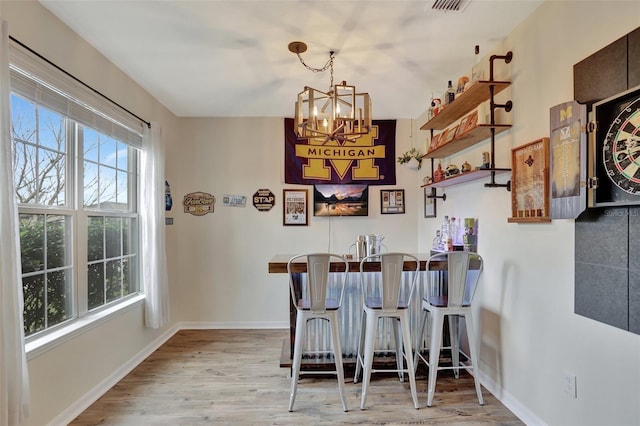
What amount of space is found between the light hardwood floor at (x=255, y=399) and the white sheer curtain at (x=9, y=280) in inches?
27.9

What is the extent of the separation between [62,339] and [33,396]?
325 millimetres

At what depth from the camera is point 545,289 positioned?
6.36 ft

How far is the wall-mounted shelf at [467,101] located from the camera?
224 cm

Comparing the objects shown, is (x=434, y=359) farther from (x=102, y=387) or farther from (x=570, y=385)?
(x=102, y=387)

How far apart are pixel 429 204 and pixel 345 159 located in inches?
45.3

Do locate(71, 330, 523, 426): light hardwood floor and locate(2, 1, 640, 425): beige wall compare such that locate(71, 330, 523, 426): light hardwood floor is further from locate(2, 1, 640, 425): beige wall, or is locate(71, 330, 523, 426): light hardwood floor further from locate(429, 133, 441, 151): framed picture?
locate(429, 133, 441, 151): framed picture

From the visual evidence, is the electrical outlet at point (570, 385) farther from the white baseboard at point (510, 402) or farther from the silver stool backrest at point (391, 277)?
the silver stool backrest at point (391, 277)

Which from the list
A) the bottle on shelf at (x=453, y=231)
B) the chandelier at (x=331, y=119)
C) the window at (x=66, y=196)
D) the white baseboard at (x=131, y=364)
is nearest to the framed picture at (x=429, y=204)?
the bottle on shelf at (x=453, y=231)

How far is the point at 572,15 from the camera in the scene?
5.70 feet

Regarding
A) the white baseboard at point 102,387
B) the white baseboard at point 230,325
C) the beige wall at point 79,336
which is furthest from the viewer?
the white baseboard at point 230,325

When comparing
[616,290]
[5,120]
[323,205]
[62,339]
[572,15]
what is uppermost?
[572,15]

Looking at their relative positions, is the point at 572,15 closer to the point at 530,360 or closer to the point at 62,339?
the point at 530,360

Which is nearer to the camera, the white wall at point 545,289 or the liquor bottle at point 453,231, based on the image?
the white wall at point 545,289

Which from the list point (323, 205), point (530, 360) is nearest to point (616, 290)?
point (530, 360)
